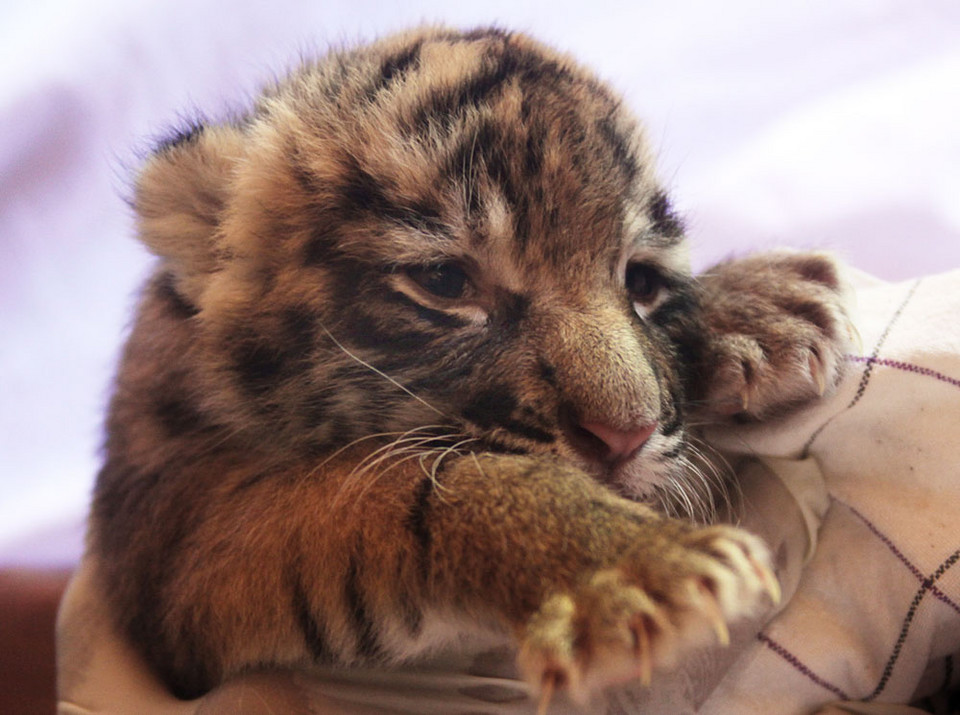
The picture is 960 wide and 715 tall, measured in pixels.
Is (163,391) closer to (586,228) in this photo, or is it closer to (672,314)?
(586,228)

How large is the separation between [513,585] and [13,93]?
1.27 metres

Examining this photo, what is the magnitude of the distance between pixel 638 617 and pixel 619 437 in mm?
243

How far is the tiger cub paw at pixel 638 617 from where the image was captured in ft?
2.22

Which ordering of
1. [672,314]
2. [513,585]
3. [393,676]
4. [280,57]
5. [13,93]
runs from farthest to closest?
[13,93]
[280,57]
[672,314]
[393,676]
[513,585]

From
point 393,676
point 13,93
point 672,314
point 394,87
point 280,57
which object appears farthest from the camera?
point 13,93

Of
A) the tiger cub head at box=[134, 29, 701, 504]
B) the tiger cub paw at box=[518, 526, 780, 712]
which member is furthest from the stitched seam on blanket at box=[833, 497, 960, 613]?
the tiger cub paw at box=[518, 526, 780, 712]

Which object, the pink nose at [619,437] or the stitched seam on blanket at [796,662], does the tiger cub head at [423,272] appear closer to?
the pink nose at [619,437]

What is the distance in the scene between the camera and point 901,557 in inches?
40.3

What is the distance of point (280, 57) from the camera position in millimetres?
1330

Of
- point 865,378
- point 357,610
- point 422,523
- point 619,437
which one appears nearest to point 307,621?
point 357,610

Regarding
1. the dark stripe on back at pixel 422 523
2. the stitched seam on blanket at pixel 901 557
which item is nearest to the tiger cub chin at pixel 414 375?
the dark stripe on back at pixel 422 523

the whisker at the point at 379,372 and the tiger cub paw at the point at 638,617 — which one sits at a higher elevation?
the whisker at the point at 379,372

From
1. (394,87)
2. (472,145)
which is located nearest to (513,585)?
(472,145)

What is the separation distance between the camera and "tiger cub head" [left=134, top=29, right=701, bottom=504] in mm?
919
